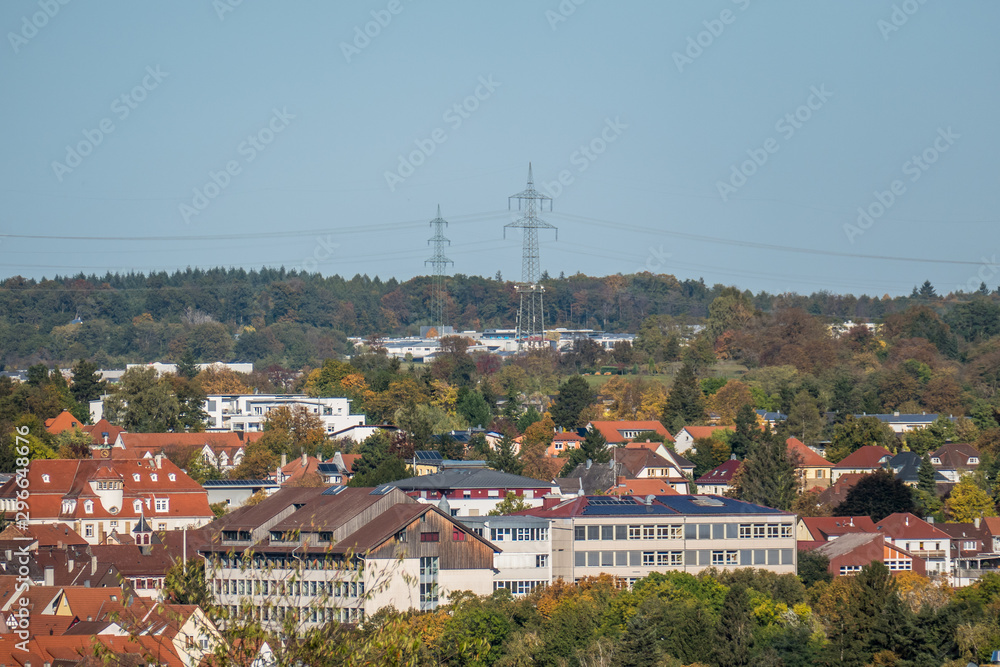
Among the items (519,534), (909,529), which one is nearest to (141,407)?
(519,534)

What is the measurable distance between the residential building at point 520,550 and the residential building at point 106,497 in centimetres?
2003

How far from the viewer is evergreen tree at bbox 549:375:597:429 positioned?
95.4 meters

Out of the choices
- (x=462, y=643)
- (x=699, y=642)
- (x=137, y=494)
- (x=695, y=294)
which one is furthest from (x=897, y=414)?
(x=695, y=294)

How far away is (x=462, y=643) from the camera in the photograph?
58.4 feet

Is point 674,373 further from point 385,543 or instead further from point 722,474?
point 385,543

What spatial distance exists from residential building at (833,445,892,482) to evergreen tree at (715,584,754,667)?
118 ft

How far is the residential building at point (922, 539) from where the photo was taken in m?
63.6

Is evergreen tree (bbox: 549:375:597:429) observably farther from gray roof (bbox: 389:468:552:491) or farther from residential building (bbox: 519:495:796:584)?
residential building (bbox: 519:495:796:584)

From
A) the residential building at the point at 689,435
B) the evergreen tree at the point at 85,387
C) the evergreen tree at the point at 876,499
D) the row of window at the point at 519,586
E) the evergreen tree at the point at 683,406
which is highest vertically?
the evergreen tree at the point at 85,387

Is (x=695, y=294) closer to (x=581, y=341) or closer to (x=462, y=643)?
(x=581, y=341)

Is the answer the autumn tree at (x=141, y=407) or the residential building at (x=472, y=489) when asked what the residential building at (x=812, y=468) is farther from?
the autumn tree at (x=141, y=407)

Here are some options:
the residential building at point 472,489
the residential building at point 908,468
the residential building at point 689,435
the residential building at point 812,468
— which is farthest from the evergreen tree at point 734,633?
the residential building at point 689,435

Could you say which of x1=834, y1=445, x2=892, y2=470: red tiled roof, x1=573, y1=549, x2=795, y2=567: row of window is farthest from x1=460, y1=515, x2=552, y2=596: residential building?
x1=834, y1=445, x2=892, y2=470: red tiled roof

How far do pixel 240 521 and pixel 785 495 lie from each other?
27.1 meters
